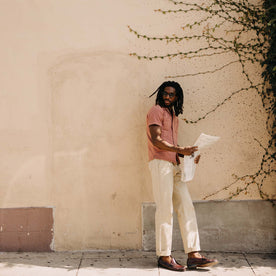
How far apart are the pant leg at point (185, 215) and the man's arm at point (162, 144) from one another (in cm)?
31

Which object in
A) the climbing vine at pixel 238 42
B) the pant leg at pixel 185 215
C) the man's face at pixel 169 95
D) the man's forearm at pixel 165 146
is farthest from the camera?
the climbing vine at pixel 238 42

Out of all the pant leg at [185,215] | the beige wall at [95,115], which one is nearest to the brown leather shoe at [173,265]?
the pant leg at [185,215]

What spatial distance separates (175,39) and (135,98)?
80 centimetres

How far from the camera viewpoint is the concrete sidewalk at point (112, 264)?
4.08 metres

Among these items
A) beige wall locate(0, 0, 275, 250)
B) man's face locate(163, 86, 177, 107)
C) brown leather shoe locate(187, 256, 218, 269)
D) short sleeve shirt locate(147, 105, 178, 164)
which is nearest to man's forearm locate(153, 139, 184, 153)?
short sleeve shirt locate(147, 105, 178, 164)

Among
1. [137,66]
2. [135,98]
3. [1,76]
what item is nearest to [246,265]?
[135,98]

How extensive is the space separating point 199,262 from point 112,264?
0.89 meters

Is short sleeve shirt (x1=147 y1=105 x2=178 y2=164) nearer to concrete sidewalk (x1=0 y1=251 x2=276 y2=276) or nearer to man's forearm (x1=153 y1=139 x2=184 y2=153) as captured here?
man's forearm (x1=153 y1=139 x2=184 y2=153)

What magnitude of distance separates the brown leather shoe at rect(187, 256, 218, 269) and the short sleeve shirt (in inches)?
38.2

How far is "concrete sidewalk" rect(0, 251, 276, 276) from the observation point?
4082 mm

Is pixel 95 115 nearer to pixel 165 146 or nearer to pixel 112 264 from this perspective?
pixel 165 146

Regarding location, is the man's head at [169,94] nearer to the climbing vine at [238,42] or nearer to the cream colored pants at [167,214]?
the climbing vine at [238,42]

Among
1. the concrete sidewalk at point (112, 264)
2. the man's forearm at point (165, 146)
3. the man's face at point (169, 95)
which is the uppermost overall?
the man's face at point (169, 95)

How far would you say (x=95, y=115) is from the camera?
479 cm
